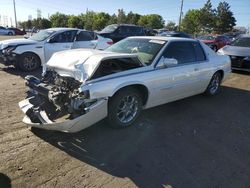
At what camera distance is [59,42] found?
9188mm

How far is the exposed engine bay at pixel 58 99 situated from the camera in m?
3.62

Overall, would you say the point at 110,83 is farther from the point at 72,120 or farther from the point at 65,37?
the point at 65,37

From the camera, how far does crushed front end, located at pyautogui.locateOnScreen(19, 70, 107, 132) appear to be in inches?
142

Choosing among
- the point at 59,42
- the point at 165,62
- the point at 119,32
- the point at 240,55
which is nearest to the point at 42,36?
the point at 59,42

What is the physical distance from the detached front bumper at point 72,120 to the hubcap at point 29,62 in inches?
200

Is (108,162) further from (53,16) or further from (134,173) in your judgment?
(53,16)

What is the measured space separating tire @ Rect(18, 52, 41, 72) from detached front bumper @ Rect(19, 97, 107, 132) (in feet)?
16.5

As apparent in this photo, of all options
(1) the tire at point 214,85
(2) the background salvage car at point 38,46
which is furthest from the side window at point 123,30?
(1) the tire at point 214,85

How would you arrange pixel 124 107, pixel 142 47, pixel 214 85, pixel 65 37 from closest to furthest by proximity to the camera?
pixel 124 107
pixel 142 47
pixel 214 85
pixel 65 37

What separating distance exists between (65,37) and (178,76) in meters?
5.66

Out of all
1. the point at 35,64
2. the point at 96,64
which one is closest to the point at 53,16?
the point at 35,64

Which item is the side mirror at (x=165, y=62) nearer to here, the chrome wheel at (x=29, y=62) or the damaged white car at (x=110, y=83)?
the damaged white car at (x=110, y=83)

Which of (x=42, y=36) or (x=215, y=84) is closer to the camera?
(x=215, y=84)

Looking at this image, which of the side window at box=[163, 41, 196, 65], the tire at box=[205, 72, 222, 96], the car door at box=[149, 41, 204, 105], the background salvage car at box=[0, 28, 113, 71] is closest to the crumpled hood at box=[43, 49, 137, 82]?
the car door at box=[149, 41, 204, 105]
